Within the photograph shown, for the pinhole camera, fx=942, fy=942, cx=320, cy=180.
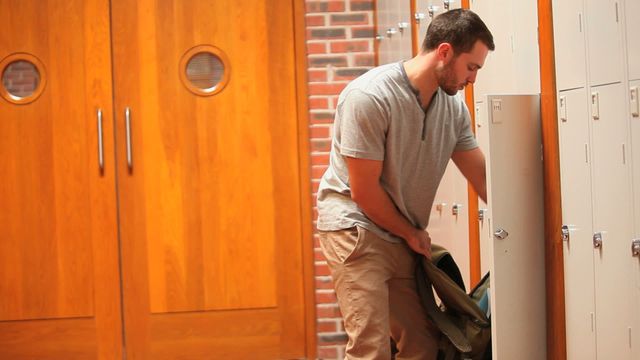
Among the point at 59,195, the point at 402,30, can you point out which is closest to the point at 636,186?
the point at 402,30

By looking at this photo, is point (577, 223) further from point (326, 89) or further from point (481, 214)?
point (326, 89)

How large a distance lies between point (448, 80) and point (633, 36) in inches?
25.1

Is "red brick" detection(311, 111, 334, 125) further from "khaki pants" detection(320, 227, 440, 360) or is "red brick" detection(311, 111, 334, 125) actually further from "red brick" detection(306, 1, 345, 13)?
"khaki pants" detection(320, 227, 440, 360)

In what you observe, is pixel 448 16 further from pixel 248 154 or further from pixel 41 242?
pixel 41 242

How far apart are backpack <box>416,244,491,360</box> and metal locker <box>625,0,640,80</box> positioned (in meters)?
0.90

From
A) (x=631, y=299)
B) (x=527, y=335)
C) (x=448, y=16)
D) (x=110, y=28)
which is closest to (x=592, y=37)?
(x=448, y=16)

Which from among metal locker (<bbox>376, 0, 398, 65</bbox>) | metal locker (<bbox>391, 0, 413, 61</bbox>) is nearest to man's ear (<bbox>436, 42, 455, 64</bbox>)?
metal locker (<bbox>391, 0, 413, 61</bbox>)

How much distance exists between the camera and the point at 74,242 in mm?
4500

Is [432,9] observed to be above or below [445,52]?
above

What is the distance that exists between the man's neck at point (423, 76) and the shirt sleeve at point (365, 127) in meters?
0.13

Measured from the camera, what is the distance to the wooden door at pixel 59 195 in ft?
14.7

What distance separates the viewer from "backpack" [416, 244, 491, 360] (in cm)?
259

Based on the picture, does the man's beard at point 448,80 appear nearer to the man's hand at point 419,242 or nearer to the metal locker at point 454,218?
the man's hand at point 419,242

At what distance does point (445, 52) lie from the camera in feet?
8.02
